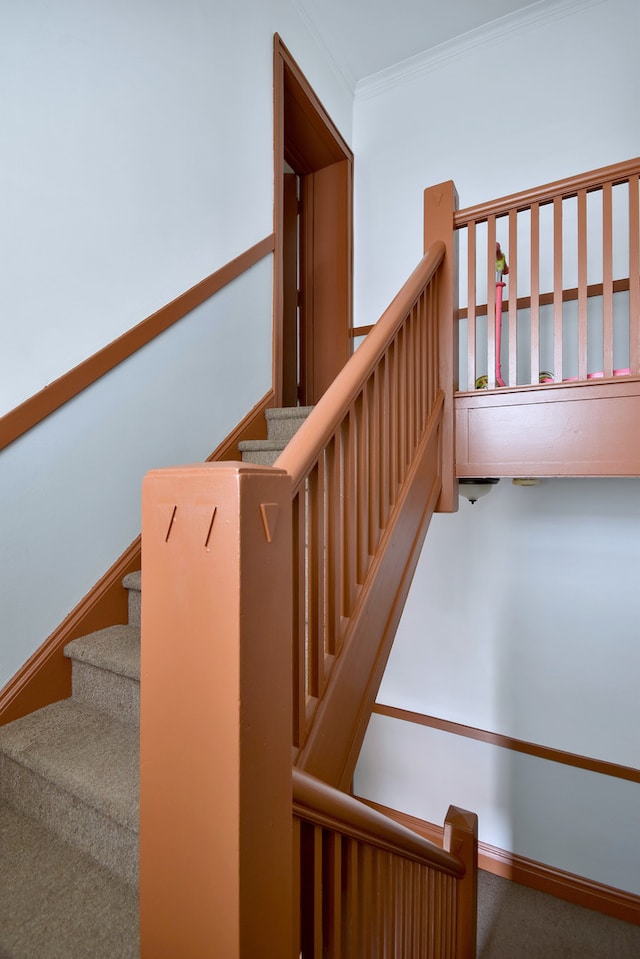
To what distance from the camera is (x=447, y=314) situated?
5.56 feet

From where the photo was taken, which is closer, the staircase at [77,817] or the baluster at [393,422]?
the staircase at [77,817]

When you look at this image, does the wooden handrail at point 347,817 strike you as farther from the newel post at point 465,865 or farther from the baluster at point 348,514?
the newel post at point 465,865

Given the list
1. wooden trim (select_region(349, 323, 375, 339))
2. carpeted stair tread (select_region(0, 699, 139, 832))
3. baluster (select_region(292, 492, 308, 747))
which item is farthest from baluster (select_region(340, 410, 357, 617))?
wooden trim (select_region(349, 323, 375, 339))

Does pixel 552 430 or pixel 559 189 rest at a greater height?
pixel 559 189

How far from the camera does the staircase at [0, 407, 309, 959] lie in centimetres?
98

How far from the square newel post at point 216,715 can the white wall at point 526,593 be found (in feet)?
7.05

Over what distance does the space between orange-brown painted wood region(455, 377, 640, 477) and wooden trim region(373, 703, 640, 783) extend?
1.56 m

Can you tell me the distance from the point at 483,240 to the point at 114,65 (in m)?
1.95

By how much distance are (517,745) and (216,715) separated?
93.8 inches

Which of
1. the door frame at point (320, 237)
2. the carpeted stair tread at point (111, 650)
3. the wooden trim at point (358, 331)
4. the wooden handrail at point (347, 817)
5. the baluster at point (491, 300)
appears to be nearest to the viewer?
the wooden handrail at point (347, 817)

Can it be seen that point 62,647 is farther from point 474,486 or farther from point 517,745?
point 517,745

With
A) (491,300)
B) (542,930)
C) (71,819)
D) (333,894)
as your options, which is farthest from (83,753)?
(542,930)

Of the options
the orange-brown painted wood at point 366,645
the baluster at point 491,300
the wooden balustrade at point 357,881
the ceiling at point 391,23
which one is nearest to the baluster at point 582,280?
the baluster at point 491,300

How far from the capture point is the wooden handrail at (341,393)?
81 cm
